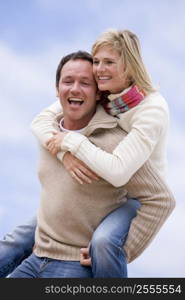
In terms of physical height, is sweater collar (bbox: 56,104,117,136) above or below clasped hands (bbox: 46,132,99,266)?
above

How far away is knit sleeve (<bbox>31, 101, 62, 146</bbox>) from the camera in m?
3.64

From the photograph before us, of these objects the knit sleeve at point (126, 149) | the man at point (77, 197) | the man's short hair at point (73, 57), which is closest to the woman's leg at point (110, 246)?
the man at point (77, 197)

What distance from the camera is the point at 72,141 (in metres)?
3.34

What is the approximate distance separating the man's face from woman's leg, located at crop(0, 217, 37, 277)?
0.83 metres

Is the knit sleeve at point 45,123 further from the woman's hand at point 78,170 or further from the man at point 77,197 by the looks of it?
the woman's hand at point 78,170

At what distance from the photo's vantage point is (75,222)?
3459mm

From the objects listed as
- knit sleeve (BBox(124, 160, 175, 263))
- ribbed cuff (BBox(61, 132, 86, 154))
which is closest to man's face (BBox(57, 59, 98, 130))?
ribbed cuff (BBox(61, 132, 86, 154))

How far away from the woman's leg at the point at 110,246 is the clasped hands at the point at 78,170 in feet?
0.42

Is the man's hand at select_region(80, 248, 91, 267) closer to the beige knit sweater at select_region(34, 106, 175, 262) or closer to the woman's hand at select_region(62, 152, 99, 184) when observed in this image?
the beige knit sweater at select_region(34, 106, 175, 262)

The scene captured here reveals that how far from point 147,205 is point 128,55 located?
930 mm

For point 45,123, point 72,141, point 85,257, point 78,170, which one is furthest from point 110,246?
point 45,123

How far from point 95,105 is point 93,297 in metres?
1.21

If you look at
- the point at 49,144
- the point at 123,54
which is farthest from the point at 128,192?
the point at 123,54

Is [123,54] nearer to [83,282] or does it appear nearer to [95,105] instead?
[95,105]
